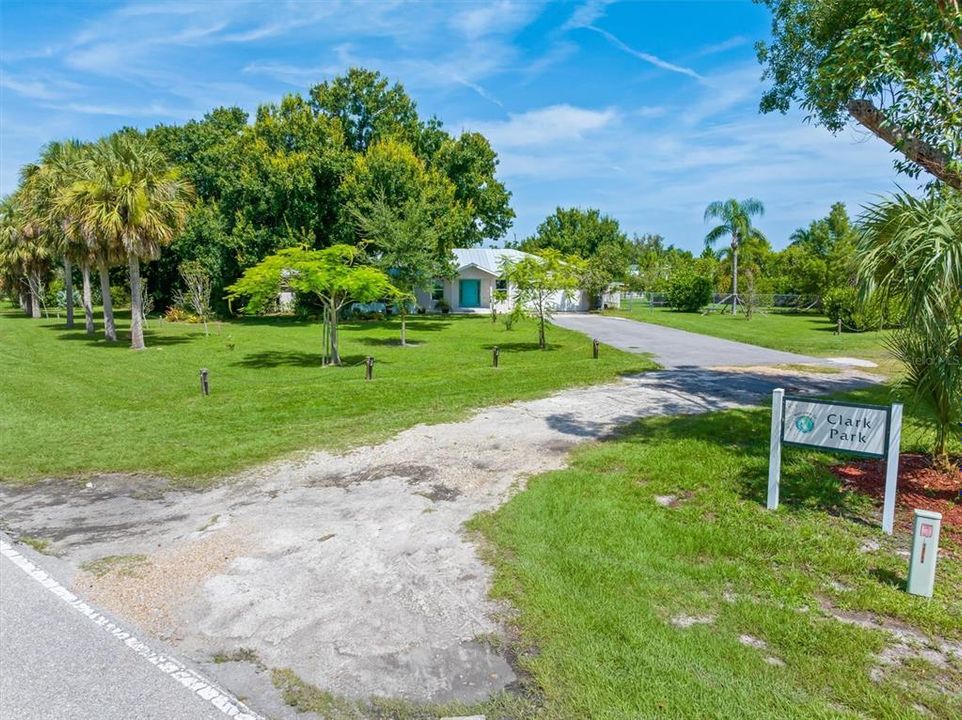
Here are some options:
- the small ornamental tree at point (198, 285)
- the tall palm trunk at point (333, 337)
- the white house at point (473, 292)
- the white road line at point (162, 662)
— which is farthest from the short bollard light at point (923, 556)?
the white house at point (473, 292)

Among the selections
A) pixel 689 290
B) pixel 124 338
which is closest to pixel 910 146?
pixel 124 338

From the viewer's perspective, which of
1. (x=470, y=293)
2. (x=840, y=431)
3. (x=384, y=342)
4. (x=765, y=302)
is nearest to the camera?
(x=840, y=431)

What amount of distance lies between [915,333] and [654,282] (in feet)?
142

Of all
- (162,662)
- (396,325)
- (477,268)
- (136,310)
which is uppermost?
(477,268)

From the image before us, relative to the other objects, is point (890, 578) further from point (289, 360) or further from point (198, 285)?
point (198, 285)

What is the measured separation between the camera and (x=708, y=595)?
4.72 metres

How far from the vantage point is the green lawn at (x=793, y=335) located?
20.2m

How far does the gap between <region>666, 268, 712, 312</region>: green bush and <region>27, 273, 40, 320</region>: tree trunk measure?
4136 cm

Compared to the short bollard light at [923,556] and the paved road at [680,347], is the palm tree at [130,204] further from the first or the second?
the short bollard light at [923,556]

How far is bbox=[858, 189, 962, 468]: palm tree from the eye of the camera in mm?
5828

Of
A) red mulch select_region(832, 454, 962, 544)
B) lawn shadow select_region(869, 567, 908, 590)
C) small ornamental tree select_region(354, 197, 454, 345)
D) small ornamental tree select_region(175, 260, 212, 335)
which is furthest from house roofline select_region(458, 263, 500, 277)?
lawn shadow select_region(869, 567, 908, 590)

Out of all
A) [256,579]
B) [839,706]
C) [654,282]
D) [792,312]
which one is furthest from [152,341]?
[792,312]

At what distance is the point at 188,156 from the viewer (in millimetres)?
41969

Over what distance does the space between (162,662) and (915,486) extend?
7331 millimetres
